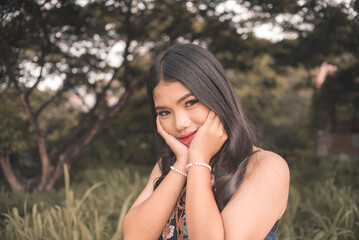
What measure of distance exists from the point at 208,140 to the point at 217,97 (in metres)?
0.22

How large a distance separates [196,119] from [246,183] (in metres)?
0.37

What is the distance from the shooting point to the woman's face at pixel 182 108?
144 cm

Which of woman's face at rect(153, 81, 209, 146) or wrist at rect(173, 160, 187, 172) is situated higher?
woman's face at rect(153, 81, 209, 146)

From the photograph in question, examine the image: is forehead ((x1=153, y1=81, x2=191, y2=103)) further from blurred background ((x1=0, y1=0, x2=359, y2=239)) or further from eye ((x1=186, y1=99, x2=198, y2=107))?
blurred background ((x1=0, y1=0, x2=359, y2=239))

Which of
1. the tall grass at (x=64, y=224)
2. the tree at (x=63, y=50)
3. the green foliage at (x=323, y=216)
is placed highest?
the tree at (x=63, y=50)

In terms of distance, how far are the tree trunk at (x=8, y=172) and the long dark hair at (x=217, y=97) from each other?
2.86 meters

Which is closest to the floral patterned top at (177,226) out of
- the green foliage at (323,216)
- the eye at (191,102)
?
the eye at (191,102)

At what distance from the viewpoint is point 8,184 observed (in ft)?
11.9

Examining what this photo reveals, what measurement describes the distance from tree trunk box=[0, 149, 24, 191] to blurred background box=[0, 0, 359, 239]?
0.05 ft

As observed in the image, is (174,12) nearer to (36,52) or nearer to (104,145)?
(36,52)

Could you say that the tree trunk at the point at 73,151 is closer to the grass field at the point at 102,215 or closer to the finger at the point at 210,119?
the grass field at the point at 102,215

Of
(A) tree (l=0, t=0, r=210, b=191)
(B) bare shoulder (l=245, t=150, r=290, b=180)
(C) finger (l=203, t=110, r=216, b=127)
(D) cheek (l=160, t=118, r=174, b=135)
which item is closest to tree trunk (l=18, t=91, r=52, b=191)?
(A) tree (l=0, t=0, r=210, b=191)

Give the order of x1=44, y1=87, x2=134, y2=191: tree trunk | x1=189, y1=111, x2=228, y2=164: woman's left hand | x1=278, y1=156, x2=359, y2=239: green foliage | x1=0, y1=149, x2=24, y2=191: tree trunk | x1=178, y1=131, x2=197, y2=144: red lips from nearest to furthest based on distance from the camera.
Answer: x1=189, y1=111, x2=228, y2=164: woman's left hand, x1=178, y1=131, x2=197, y2=144: red lips, x1=278, y1=156, x2=359, y2=239: green foliage, x1=0, y1=149, x2=24, y2=191: tree trunk, x1=44, y1=87, x2=134, y2=191: tree trunk

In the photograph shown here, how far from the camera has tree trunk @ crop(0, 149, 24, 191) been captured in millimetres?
3629
